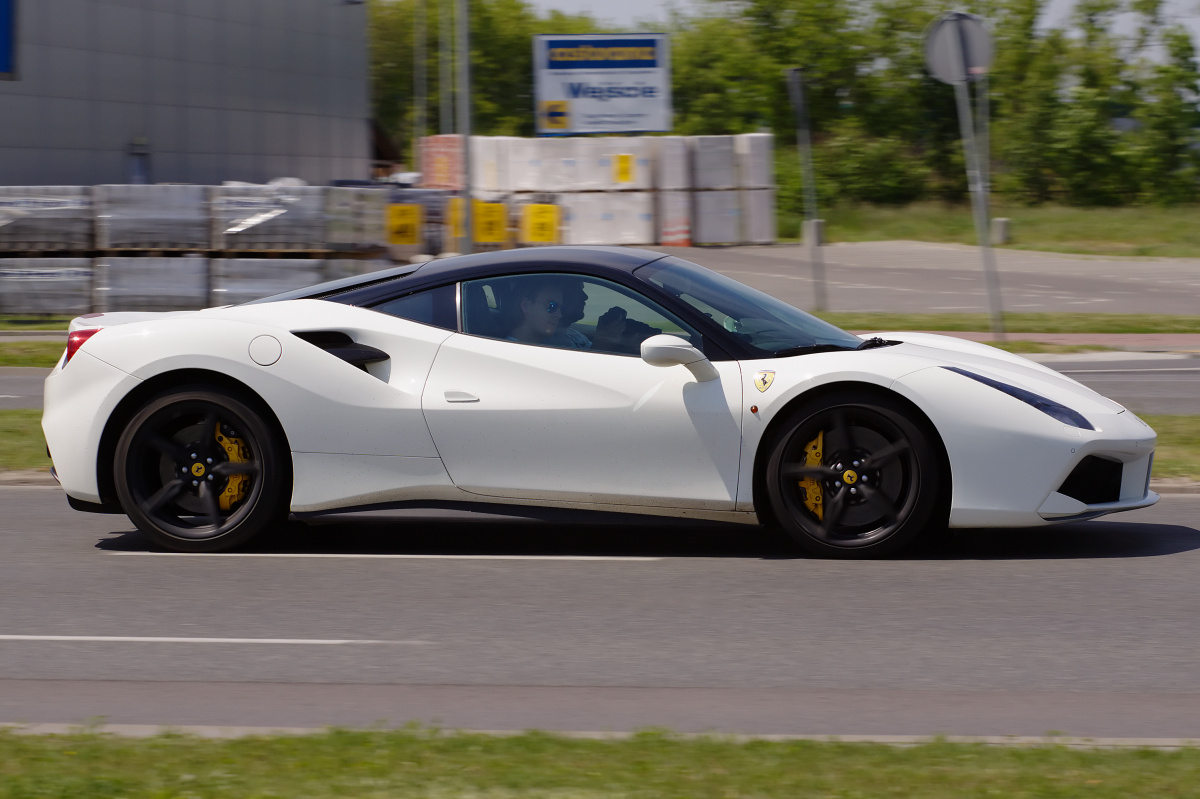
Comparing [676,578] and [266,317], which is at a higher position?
[266,317]

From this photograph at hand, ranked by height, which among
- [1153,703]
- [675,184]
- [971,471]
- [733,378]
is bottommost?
[1153,703]

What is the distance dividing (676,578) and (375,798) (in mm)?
2893

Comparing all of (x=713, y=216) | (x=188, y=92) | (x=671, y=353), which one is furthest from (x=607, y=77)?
(x=671, y=353)

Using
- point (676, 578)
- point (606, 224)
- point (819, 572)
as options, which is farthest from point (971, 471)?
point (606, 224)

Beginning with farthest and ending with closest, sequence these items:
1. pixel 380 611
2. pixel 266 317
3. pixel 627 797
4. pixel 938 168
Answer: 1. pixel 938 168
2. pixel 266 317
3. pixel 380 611
4. pixel 627 797

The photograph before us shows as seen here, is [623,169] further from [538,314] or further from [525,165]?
[538,314]

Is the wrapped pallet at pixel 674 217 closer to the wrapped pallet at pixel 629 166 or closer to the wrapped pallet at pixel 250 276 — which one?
the wrapped pallet at pixel 629 166

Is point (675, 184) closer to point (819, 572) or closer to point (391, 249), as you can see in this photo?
point (391, 249)

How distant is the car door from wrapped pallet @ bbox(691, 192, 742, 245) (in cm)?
3082

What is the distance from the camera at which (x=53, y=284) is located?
18609 mm

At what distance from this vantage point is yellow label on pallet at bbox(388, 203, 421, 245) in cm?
2242

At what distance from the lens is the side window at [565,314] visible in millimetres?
6316

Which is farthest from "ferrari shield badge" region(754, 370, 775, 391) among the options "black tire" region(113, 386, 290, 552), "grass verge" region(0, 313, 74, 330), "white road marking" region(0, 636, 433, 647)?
"grass verge" region(0, 313, 74, 330)

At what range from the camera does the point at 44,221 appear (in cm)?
1861
